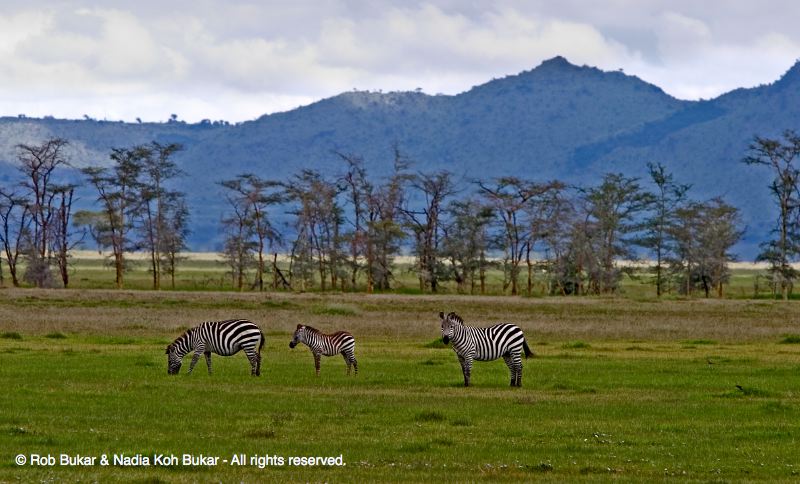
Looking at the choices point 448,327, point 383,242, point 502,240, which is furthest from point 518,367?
point 502,240

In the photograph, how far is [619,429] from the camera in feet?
72.8

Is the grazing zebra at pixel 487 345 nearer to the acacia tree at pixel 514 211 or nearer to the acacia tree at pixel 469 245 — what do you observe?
the acacia tree at pixel 514 211

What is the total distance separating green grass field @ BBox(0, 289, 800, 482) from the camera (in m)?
17.8

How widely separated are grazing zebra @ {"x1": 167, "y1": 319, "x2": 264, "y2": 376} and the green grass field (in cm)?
63

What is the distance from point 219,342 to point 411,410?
9.01 m

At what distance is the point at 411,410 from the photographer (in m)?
24.4

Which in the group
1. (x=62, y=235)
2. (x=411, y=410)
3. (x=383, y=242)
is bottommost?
(x=411, y=410)

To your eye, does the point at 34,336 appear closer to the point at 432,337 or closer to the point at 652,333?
the point at 432,337

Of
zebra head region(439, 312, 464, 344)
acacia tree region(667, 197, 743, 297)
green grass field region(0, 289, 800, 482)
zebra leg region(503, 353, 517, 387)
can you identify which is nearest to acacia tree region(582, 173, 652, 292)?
acacia tree region(667, 197, 743, 297)

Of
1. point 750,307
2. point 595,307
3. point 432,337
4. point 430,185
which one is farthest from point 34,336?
point 430,185

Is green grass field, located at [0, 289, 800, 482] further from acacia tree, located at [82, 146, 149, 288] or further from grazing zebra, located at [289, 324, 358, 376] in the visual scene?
acacia tree, located at [82, 146, 149, 288]

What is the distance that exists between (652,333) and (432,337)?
35.9ft

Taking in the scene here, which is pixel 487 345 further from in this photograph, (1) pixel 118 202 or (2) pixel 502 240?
(1) pixel 118 202

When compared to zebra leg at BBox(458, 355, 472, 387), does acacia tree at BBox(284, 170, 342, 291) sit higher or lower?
higher
